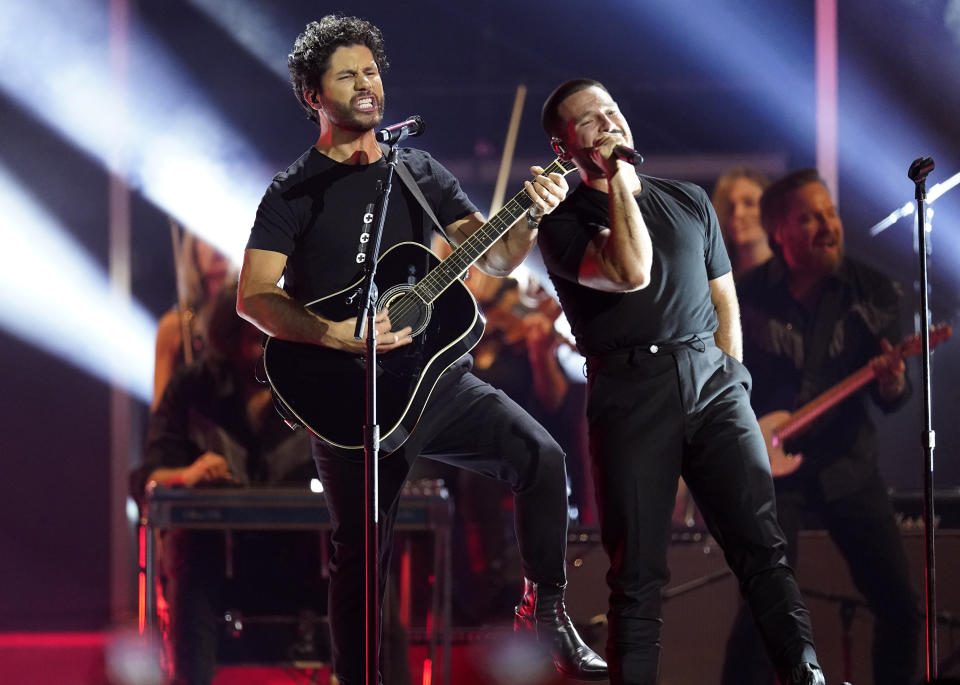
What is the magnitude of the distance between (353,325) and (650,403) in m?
0.94

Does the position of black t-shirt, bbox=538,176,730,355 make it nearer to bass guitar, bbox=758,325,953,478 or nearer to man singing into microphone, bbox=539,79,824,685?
man singing into microphone, bbox=539,79,824,685

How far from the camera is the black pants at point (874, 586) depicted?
16.2 ft

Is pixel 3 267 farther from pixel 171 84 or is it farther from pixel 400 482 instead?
pixel 400 482

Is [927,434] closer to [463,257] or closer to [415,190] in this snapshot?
[463,257]

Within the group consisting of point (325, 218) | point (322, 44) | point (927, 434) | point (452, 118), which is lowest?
point (927, 434)

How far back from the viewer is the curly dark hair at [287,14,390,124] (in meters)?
3.74

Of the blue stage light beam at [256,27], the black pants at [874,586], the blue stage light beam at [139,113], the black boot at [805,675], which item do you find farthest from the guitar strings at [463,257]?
the blue stage light beam at [256,27]

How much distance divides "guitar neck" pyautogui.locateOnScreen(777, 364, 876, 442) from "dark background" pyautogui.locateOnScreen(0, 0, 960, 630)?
5.46ft

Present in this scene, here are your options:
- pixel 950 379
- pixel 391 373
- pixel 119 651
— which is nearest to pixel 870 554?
pixel 950 379

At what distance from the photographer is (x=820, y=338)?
5625 millimetres

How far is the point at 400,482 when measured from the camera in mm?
3598

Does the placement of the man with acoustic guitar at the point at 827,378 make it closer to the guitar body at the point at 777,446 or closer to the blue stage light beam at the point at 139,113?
the guitar body at the point at 777,446

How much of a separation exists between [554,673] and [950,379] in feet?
9.83

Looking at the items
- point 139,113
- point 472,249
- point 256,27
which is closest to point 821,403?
point 472,249
